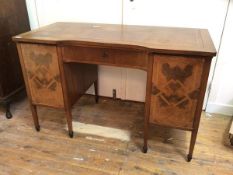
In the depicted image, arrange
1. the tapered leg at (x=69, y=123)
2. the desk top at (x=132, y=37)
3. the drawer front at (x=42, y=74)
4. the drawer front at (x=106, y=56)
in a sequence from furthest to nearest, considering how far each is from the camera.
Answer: the tapered leg at (x=69, y=123) → the drawer front at (x=42, y=74) → the drawer front at (x=106, y=56) → the desk top at (x=132, y=37)

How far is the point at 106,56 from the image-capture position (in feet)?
4.50

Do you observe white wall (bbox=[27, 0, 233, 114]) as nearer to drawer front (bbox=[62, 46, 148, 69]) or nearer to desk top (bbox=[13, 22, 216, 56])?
desk top (bbox=[13, 22, 216, 56])

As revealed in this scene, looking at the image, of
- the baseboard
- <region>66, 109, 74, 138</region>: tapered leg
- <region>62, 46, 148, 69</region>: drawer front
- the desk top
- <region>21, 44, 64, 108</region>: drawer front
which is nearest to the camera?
the desk top

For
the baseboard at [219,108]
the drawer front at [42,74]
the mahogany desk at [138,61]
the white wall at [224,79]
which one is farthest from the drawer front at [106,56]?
the baseboard at [219,108]

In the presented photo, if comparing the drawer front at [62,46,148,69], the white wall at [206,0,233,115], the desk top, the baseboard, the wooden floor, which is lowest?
the wooden floor

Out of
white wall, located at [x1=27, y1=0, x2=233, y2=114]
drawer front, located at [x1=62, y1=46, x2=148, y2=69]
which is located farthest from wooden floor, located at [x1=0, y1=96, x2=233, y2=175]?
drawer front, located at [x1=62, y1=46, x2=148, y2=69]

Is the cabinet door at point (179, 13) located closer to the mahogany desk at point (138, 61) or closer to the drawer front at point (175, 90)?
the mahogany desk at point (138, 61)

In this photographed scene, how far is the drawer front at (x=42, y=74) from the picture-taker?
1.45m

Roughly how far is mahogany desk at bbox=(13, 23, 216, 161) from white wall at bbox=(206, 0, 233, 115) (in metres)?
0.30

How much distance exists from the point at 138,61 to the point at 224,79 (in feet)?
3.24

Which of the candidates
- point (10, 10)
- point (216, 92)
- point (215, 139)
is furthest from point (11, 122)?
point (216, 92)

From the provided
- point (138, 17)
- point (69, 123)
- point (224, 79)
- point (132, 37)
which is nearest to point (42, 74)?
point (69, 123)

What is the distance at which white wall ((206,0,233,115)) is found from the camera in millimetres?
1713

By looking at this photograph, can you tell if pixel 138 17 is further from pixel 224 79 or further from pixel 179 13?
pixel 224 79
